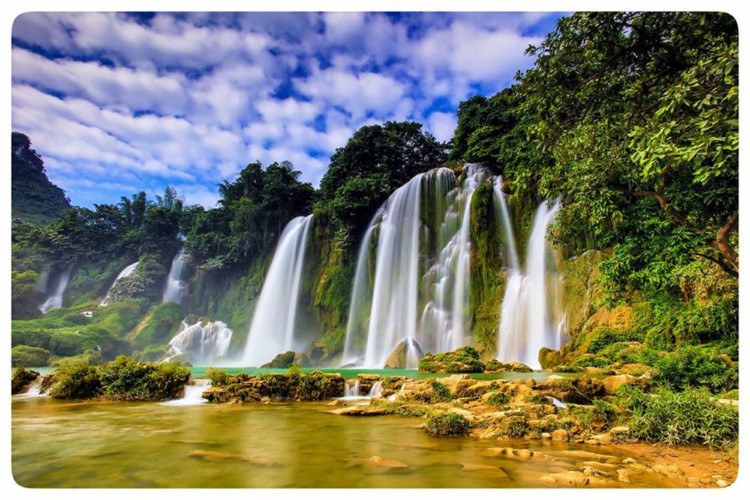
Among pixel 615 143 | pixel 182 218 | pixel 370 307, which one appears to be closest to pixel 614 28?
pixel 615 143

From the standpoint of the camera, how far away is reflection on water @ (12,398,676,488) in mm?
3039

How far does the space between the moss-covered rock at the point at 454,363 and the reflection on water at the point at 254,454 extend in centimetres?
663

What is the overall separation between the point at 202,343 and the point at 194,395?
20.0 meters

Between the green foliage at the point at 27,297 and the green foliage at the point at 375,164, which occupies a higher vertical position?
the green foliage at the point at 375,164

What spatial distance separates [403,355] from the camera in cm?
1508

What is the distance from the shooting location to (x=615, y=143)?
442cm

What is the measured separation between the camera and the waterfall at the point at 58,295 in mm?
27625

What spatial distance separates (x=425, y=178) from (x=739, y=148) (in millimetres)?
16835

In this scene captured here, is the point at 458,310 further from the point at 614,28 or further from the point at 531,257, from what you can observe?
the point at 614,28

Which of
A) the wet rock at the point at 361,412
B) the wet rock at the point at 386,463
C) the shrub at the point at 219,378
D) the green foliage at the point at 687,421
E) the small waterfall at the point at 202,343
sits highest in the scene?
the green foliage at the point at 687,421

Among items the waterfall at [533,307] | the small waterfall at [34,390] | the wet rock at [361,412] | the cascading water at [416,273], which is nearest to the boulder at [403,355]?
the cascading water at [416,273]

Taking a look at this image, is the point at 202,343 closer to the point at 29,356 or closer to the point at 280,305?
the point at 280,305

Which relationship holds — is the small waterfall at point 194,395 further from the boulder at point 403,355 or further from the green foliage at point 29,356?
the green foliage at point 29,356

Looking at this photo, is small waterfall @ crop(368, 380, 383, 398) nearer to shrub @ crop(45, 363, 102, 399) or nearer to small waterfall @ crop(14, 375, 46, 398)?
shrub @ crop(45, 363, 102, 399)
